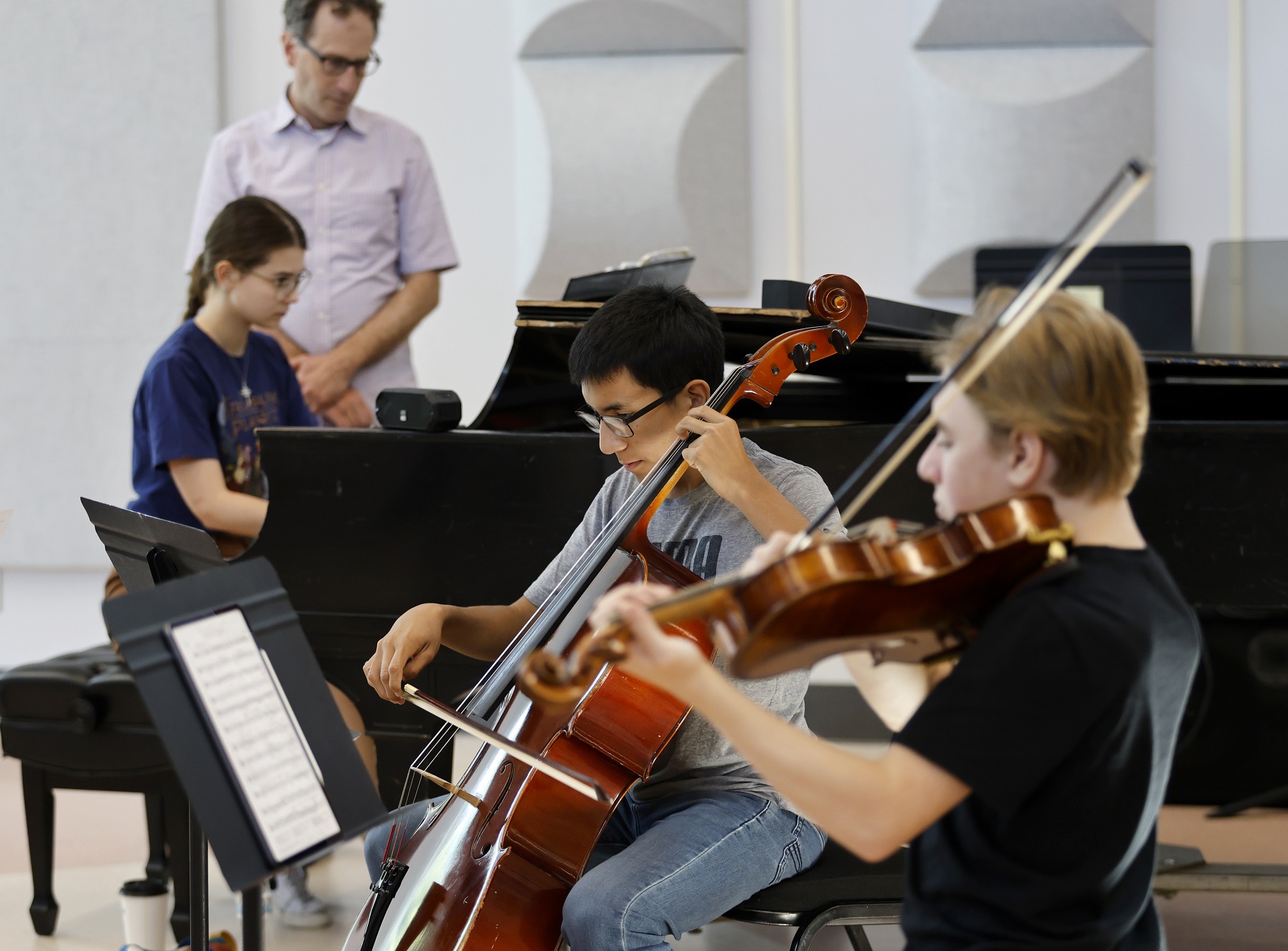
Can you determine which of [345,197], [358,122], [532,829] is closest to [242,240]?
[345,197]

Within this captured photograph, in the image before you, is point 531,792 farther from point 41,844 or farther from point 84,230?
point 84,230

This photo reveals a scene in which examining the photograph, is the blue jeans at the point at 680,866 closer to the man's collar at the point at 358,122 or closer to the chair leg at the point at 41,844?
the chair leg at the point at 41,844

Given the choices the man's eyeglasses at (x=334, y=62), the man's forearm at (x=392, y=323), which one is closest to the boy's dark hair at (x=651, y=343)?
the man's forearm at (x=392, y=323)

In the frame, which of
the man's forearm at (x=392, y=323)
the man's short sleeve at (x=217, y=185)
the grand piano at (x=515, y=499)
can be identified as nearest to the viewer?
the grand piano at (x=515, y=499)

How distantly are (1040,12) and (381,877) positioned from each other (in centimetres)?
333

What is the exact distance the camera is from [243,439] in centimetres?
271

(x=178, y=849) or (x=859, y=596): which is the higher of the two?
(x=859, y=596)

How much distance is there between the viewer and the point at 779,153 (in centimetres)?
397

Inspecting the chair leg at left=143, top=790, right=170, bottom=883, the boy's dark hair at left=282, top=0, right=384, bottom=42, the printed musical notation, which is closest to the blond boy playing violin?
the printed musical notation

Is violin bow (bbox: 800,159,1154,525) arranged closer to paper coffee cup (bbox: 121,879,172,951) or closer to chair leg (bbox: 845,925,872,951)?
chair leg (bbox: 845,925,872,951)

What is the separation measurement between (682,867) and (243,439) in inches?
63.7

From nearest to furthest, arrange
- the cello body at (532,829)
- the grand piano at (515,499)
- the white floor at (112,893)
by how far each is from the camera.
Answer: the cello body at (532,829), the grand piano at (515,499), the white floor at (112,893)

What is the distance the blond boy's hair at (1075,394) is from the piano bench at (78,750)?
1.86m

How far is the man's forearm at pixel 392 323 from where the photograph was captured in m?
3.24
